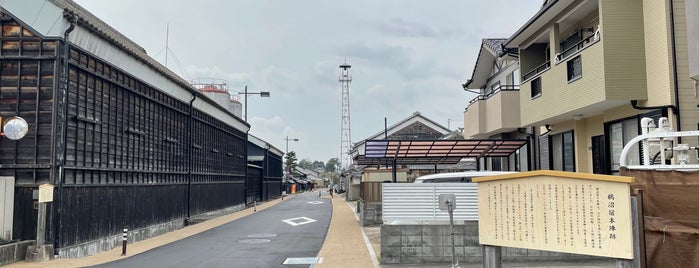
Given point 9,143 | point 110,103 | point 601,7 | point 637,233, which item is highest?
point 601,7

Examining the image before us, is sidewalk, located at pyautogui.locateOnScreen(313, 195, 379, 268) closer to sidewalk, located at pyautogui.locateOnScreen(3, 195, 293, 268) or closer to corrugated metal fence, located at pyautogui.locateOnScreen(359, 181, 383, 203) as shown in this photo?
corrugated metal fence, located at pyautogui.locateOnScreen(359, 181, 383, 203)

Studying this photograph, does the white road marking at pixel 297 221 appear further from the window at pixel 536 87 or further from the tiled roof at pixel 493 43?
the window at pixel 536 87

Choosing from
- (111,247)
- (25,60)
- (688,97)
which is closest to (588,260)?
(688,97)

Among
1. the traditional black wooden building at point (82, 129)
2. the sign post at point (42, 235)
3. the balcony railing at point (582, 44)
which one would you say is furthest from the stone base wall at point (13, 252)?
the balcony railing at point (582, 44)

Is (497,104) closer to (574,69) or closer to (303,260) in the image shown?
(574,69)

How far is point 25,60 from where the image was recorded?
14.0 m

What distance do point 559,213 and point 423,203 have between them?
21.3 ft

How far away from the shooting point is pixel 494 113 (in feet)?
63.2

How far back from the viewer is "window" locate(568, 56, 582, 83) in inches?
517

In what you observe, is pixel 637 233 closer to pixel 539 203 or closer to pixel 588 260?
pixel 539 203

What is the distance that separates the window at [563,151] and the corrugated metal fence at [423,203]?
17.0 feet

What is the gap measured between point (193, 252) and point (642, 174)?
1226 cm

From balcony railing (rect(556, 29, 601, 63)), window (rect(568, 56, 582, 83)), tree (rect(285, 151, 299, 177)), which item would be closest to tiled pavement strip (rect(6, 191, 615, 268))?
window (rect(568, 56, 582, 83))

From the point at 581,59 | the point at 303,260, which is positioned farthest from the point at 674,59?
the point at 303,260
